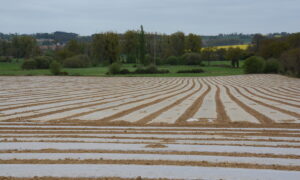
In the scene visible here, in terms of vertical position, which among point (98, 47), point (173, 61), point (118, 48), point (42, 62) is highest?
point (98, 47)

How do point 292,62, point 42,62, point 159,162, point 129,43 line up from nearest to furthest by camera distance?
1. point 159,162
2. point 292,62
3. point 42,62
4. point 129,43

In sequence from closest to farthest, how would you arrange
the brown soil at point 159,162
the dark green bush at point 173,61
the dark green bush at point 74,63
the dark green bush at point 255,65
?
1. the brown soil at point 159,162
2. the dark green bush at point 255,65
3. the dark green bush at point 74,63
4. the dark green bush at point 173,61

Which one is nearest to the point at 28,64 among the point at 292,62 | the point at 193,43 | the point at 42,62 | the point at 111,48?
the point at 42,62

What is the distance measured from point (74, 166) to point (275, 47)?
9654cm

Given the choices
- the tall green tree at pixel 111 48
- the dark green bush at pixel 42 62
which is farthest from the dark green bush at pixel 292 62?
the dark green bush at pixel 42 62

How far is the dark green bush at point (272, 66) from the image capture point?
259ft

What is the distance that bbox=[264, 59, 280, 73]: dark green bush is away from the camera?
78875 mm

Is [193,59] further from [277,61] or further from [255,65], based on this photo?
[277,61]

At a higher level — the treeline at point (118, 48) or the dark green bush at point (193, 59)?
the treeline at point (118, 48)

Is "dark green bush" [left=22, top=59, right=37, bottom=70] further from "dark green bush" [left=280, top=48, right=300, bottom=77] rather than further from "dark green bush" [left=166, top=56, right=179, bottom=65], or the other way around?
"dark green bush" [left=280, top=48, right=300, bottom=77]

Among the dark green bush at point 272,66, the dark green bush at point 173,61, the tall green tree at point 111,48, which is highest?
the tall green tree at point 111,48

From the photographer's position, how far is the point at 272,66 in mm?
79062

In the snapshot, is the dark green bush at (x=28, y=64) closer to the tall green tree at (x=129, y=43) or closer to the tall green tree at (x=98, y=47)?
the tall green tree at (x=98, y=47)

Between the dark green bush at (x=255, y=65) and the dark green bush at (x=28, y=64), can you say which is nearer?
the dark green bush at (x=255, y=65)
